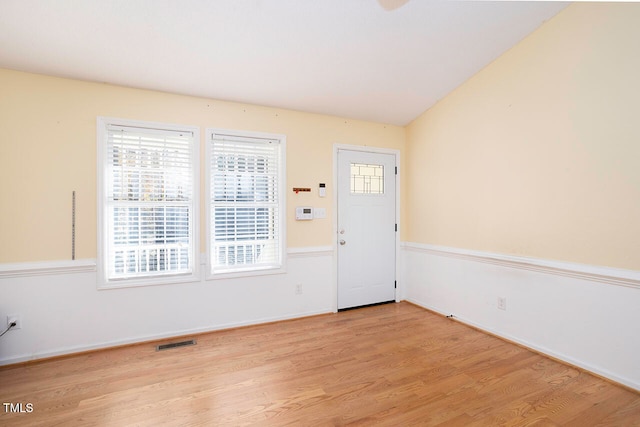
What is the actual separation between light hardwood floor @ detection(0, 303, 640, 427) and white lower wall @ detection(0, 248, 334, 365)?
0.53 ft

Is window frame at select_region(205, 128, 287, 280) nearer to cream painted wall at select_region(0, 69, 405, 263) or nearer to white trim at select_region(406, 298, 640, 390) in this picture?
cream painted wall at select_region(0, 69, 405, 263)

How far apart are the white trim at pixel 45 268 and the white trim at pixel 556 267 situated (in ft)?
12.5

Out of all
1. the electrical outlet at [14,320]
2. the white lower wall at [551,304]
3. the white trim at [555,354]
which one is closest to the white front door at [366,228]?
the white lower wall at [551,304]

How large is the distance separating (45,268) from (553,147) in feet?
15.2

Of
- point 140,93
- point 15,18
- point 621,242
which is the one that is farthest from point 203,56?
point 621,242

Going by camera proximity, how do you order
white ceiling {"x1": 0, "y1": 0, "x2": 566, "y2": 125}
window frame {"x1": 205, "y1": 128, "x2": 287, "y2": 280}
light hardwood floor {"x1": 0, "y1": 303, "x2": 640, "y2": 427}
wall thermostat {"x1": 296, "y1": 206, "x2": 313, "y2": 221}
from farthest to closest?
1. wall thermostat {"x1": 296, "y1": 206, "x2": 313, "y2": 221}
2. window frame {"x1": 205, "y1": 128, "x2": 287, "y2": 280}
3. white ceiling {"x1": 0, "y1": 0, "x2": 566, "y2": 125}
4. light hardwood floor {"x1": 0, "y1": 303, "x2": 640, "y2": 427}

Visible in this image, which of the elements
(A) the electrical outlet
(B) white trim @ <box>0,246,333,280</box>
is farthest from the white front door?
(A) the electrical outlet

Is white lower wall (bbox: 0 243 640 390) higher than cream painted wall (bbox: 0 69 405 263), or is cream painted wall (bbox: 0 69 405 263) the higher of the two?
cream painted wall (bbox: 0 69 405 263)

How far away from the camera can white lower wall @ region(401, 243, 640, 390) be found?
2.16m

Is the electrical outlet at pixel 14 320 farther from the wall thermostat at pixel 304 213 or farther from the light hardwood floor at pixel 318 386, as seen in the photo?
the wall thermostat at pixel 304 213

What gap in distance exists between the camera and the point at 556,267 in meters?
2.54

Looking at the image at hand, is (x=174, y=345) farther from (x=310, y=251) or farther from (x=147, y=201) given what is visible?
(x=310, y=251)

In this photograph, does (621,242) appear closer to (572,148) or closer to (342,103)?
Result: (572,148)

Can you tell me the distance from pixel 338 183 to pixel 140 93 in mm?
2354
